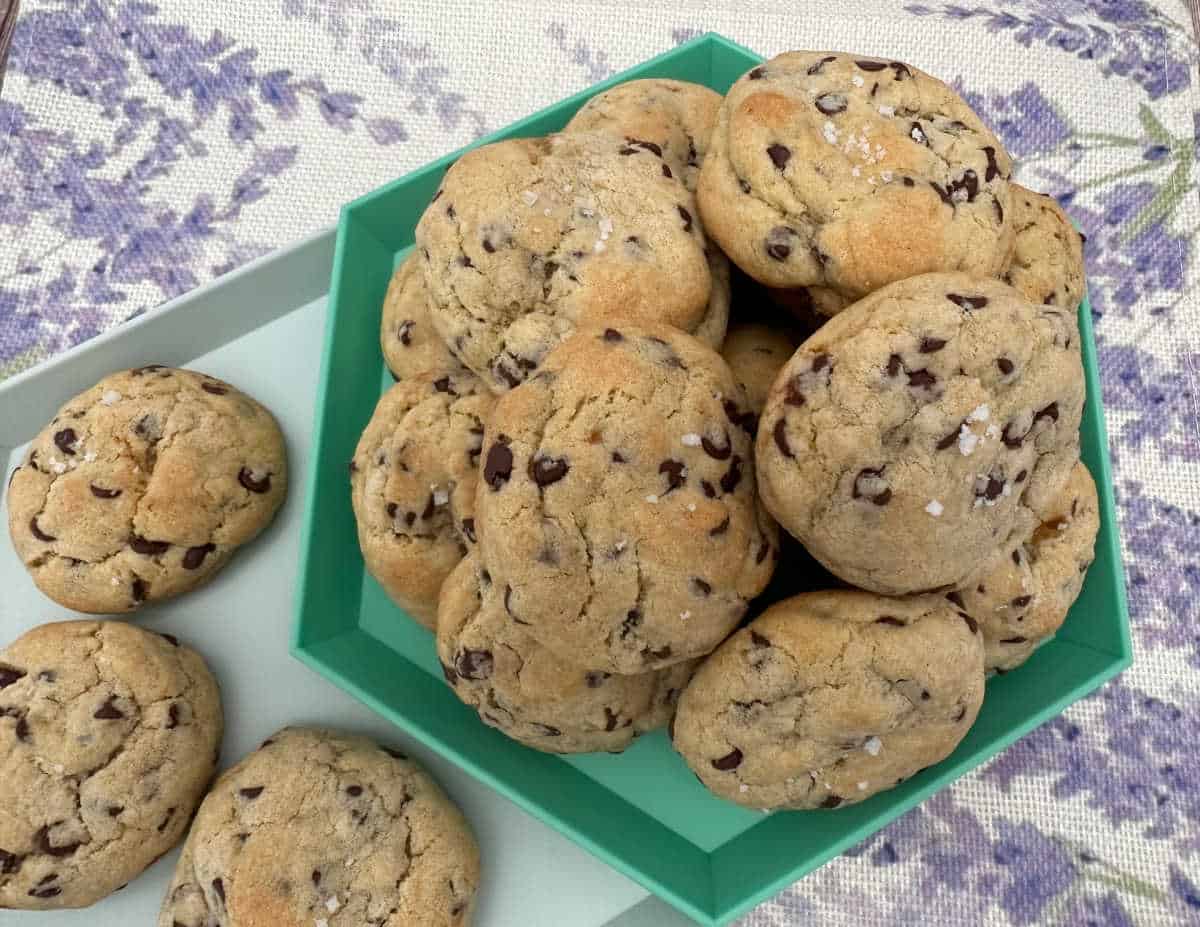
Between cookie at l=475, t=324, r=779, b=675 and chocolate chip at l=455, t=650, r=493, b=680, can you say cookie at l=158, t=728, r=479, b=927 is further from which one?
cookie at l=475, t=324, r=779, b=675

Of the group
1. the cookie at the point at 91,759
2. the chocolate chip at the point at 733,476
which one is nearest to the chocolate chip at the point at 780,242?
the chocolate chip at the point at 733,476

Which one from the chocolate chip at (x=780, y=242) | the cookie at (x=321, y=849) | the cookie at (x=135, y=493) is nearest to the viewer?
the chocolate chip at (x=780, y=242)

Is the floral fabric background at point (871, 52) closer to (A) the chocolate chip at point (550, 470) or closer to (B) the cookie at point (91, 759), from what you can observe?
(B) the cookie at point (91, 759)

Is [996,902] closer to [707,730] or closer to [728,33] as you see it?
[707,730]

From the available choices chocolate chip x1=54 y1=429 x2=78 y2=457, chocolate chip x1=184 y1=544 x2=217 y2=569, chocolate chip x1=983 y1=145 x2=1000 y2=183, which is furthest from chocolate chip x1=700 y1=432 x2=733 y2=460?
chocolate chip x1=54 y1=429 x2=78 y2=457

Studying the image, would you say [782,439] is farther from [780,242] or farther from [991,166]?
[991,166]

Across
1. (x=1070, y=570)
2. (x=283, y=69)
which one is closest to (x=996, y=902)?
(x=1070, y=570)

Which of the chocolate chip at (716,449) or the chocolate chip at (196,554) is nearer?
the chocolate chip at (716,449)
